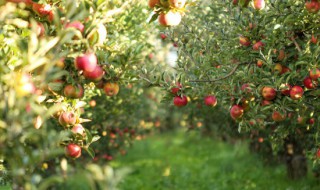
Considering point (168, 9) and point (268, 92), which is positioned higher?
point (168, 9)

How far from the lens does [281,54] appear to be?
174 inches

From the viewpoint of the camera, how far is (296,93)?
4.00m

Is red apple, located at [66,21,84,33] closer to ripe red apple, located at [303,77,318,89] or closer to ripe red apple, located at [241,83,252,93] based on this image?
ripe red apple, located at [241,83,252,93]

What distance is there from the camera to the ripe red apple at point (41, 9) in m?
3.27

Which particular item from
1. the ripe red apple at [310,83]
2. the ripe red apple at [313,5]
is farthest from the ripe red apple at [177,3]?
the ripe red apple at [310,83]

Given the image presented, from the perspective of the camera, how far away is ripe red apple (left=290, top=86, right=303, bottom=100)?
4000 millimetres

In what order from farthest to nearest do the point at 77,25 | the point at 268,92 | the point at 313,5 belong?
the point at 268,92, the point at 313,5, the point at 77,25

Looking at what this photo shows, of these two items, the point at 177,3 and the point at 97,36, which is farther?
the point at 177,3

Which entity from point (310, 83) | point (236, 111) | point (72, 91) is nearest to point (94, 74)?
point (72, 91)

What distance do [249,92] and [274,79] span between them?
0.38 m

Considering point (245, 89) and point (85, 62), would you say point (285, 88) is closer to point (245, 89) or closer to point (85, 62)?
point (245, 89)

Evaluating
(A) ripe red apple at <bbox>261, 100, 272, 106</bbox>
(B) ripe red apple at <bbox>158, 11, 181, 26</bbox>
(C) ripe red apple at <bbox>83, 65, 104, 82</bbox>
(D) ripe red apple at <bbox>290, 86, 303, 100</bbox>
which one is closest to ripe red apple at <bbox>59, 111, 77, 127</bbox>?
(C) ripe red apple at <bbox>83, 65, 104, 82</bbox>

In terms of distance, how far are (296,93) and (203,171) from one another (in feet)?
26.9

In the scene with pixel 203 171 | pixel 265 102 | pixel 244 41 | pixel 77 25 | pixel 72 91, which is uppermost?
→ pixel 77 25
